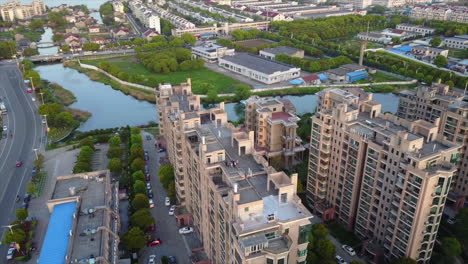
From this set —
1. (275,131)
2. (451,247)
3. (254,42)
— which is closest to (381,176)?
(451,247)

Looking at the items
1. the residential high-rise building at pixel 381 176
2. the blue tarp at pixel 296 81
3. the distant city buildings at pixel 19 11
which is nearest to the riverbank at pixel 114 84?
the blue tarp at pixel 296 81

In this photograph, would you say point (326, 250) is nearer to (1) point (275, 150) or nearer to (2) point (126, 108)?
(1) point (275, 150)

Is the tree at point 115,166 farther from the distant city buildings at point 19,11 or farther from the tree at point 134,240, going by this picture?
the distant city buildings at point 19,11

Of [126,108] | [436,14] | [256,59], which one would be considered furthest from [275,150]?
[436,14]

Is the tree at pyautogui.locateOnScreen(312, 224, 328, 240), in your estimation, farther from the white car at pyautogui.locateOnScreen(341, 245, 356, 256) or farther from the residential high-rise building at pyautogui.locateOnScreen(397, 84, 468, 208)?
the residential high-rise building at pyautogui.locateOnScreen(397, 84, 468, 208)

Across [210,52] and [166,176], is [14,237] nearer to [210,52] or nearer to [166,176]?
[166,176]
